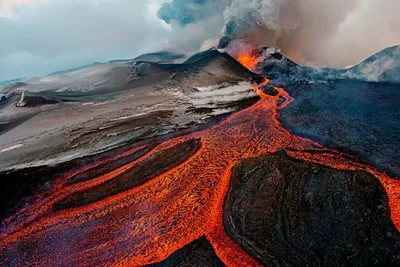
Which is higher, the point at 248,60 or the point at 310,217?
the point at 248,60

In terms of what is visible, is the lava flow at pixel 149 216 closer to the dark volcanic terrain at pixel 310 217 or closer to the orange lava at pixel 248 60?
the dark volcanic terrain at pixel 310 217

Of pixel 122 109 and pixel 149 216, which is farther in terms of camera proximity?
pixel 122 109

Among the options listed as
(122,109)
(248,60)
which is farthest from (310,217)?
(248,60)

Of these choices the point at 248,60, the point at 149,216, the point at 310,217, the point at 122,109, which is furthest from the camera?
the point at 248,60

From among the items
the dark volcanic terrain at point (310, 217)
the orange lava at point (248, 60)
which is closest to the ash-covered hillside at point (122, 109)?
the orange lava at point (248, 60)

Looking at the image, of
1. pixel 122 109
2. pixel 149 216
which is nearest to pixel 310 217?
pixel 149 216

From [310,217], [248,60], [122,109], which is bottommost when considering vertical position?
[310,217]

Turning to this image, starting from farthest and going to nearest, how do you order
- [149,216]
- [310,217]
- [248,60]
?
[248,60], [149,216], [310,217]

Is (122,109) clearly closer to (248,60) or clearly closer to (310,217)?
(310,217)

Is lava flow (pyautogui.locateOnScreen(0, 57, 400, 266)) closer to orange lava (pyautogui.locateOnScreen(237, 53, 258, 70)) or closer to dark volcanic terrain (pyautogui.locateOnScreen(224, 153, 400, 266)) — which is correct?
dark volcanic terrain (pyautogui.locateOnScreen(224, 153, 400, 266))
